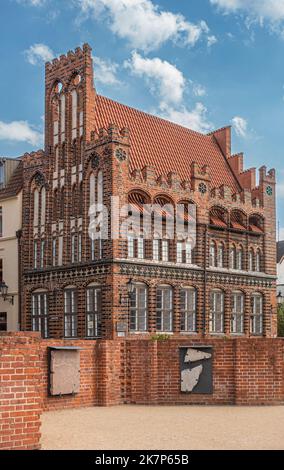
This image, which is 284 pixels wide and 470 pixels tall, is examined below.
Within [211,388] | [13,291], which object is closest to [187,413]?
[211,388]

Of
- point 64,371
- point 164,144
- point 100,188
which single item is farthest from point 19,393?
point 164,144

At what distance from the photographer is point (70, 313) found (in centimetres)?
3016

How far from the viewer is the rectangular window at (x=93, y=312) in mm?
28562

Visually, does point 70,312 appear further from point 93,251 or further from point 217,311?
point 217,311

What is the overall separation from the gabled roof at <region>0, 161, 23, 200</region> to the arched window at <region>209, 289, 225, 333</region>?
10.4 meters

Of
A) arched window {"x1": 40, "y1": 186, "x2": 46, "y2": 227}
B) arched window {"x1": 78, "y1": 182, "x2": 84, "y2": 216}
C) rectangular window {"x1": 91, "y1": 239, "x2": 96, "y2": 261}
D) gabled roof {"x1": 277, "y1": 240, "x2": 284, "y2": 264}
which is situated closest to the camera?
rectangular window {"x1": 91, "y1": 239, "x2": 96, "y2": 261}

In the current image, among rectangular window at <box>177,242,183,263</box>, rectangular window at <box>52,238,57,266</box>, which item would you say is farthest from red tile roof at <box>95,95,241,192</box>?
rectangular window at <box>52,238,57,266</box>

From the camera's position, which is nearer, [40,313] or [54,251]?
[54,251]

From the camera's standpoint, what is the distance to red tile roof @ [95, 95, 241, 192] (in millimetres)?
32438

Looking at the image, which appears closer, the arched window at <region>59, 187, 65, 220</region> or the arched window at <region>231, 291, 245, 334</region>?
the arched window at <region>59, 187, 65, 220</region>

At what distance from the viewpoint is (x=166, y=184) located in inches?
1227

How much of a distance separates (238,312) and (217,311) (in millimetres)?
1674

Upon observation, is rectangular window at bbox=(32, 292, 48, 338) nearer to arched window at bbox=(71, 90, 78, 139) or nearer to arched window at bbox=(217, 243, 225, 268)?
arched window at bbox=(71, 90, 78, 139)

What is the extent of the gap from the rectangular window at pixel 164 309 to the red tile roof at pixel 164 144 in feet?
18.3
